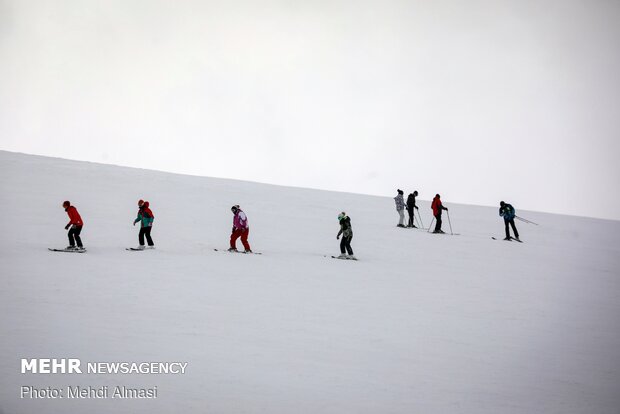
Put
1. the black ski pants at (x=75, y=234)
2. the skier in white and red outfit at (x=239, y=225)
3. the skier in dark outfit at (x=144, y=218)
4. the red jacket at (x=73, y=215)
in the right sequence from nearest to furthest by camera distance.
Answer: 1. the red jacket at (x=73, y=215)
2. the black ski pants at (x=75, y=234)
3. the skier in dark outfit at (x=144, y=218)
4. the skier in white and red outfit at (x=239, y=225)

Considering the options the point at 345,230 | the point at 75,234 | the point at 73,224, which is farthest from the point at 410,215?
the point at 73,224

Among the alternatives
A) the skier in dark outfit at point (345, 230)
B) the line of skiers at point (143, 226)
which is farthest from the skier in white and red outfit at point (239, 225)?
the skier in dark outfit at point (345, 230)

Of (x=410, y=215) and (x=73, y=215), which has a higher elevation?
(x=410, y=215)

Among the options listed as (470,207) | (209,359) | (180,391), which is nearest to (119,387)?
(180,391)

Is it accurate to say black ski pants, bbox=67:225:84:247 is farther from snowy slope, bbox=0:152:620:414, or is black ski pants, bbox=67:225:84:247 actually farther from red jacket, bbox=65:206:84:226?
snowy slope, bbox=0:152:620:414

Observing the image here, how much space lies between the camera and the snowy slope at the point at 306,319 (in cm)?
941

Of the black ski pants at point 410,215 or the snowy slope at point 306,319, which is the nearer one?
the snowy slope at point 306,319

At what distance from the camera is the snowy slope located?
941cm

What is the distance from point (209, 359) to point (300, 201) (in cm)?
2264

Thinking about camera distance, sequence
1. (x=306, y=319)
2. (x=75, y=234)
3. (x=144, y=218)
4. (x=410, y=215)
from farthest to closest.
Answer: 1. (x=410, y=215)
2. (x=144, y=218)
3. (x=75, y=234)
4. (x=306, y=319)

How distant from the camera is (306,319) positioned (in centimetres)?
1230

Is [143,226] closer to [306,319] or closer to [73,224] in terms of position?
[73,224]

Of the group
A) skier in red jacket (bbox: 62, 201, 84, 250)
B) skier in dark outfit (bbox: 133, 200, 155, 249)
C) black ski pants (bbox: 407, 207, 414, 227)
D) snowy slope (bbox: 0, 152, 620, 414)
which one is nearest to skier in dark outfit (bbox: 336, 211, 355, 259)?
snowy slope (bbox: 0, 152, 620, 414)

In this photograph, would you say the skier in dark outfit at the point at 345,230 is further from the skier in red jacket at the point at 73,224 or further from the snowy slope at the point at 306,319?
the skier in red jacket at the point at 73,224
